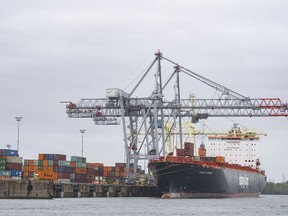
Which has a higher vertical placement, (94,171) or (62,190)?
(94,171)

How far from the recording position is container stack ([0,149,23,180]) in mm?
96875

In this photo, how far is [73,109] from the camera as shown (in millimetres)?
110062

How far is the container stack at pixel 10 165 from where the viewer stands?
96.9 meters

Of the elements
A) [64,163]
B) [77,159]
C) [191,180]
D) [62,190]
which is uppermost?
[77,159]

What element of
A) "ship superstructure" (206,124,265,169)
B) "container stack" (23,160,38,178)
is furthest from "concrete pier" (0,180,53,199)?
"ship superstructure" (206,124,265,169)

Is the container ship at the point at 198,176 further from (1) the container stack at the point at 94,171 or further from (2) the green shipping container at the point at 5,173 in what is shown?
(1) the container stack at the point at 94,171

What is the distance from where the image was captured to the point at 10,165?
324 ft

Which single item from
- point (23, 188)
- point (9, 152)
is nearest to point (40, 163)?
point (9, 152)

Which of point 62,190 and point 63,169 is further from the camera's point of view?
point 63,169

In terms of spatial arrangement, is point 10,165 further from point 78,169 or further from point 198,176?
point 198,176

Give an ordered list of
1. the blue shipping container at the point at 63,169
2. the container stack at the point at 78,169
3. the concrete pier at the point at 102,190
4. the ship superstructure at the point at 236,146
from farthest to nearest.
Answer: the ship superstructure at the point at 236,146, the container stack at the point at 78,169, the blue shipping container at the point at 63,169, the concrete pier at the point at 102,190

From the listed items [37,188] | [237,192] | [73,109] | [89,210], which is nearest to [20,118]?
[73,109]

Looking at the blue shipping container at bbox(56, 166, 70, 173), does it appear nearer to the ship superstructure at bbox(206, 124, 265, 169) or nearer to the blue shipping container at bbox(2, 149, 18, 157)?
the blue shipping container at bbox(2, 149, 18, 157)

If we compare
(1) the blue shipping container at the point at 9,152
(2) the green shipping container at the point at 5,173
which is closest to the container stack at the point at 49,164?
(1) the blue shipping container at the point at 9,152
